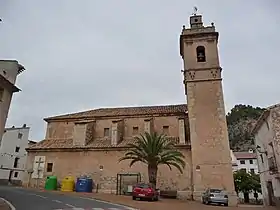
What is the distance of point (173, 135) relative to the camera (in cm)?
3247

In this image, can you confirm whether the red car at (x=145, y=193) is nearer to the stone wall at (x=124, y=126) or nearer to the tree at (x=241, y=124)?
the stone wall at (x=124, y=126)

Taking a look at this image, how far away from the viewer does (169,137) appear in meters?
32.1

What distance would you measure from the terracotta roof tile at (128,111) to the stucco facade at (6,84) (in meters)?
18.3

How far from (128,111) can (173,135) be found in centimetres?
679

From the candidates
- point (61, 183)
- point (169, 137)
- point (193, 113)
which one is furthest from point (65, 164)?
point (193, 113)

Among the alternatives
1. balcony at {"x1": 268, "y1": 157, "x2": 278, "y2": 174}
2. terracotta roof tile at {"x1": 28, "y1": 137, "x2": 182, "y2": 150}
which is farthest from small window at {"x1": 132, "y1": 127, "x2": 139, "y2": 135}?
balcony at {"x1": 268, "y1": 157, "x2": 278, "y2": 174}

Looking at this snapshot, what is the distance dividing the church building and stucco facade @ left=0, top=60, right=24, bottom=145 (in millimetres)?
15255

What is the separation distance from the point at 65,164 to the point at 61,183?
2129 mm

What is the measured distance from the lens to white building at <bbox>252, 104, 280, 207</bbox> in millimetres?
22497

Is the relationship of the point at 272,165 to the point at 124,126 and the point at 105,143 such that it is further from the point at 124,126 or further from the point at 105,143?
the point at 105,143

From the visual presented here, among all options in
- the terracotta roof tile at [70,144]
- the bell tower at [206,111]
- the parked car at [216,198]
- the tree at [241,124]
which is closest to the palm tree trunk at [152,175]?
the bell tower at [206,111]

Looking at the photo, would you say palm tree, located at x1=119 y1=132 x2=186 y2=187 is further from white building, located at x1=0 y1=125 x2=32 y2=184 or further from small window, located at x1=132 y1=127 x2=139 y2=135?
white building, located at x1=0 y1=125 x2=32 y2=184

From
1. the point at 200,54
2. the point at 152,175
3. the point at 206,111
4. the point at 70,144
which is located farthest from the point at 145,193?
the point at 200,54

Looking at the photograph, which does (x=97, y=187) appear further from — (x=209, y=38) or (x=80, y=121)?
(x=209, y=38)
